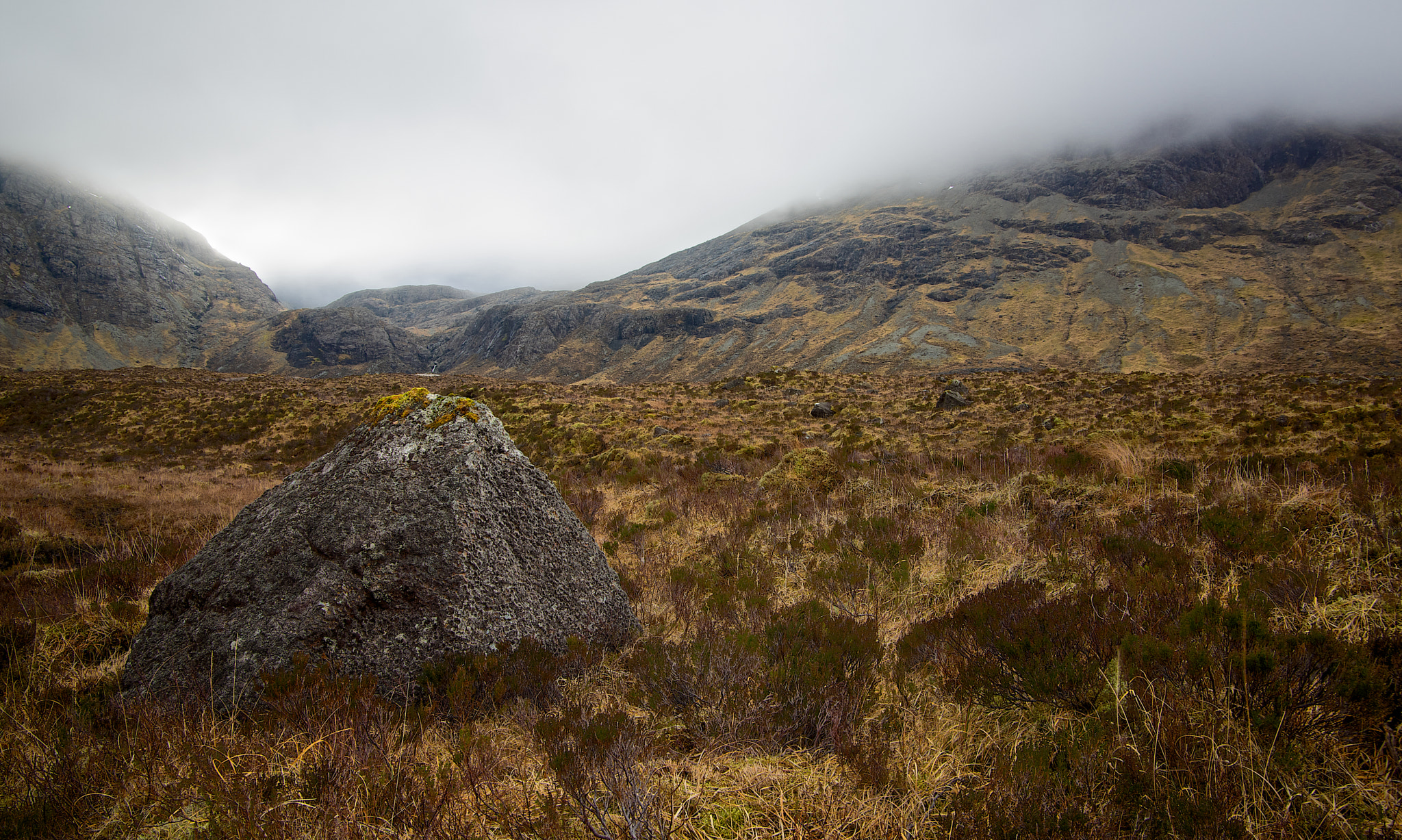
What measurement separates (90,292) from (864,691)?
238725mm

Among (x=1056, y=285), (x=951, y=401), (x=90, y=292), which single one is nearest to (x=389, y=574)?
(x=951, y=401)

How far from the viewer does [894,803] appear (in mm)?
2076

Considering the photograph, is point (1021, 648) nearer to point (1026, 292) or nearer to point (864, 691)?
point (864, 691)

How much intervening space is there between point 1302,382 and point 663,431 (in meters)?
27.9

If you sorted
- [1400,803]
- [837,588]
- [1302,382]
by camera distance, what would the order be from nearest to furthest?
1. [1400,803]
2. [837,588]
3. [1302,382]

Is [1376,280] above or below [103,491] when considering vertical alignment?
below

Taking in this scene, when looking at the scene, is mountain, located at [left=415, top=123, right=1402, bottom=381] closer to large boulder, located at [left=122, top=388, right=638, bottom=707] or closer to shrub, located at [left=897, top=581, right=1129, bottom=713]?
shrub, located at [left=897, top=581, right=1129, bottom=713]

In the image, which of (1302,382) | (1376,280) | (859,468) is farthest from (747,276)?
(859,468)

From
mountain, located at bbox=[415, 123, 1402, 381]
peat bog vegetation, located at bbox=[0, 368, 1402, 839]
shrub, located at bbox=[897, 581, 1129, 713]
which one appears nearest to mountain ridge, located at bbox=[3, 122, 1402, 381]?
mountain, located at bbox=[415, 123, 1402, 381]

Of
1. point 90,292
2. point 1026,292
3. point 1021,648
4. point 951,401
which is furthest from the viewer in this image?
point 90,292

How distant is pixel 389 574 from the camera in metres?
3.59

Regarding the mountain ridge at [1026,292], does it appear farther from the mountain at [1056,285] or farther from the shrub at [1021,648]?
the shrub at [1021,648]

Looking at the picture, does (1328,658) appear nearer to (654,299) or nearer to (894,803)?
(894,803)

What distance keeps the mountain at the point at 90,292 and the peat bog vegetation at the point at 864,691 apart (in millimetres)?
183365
